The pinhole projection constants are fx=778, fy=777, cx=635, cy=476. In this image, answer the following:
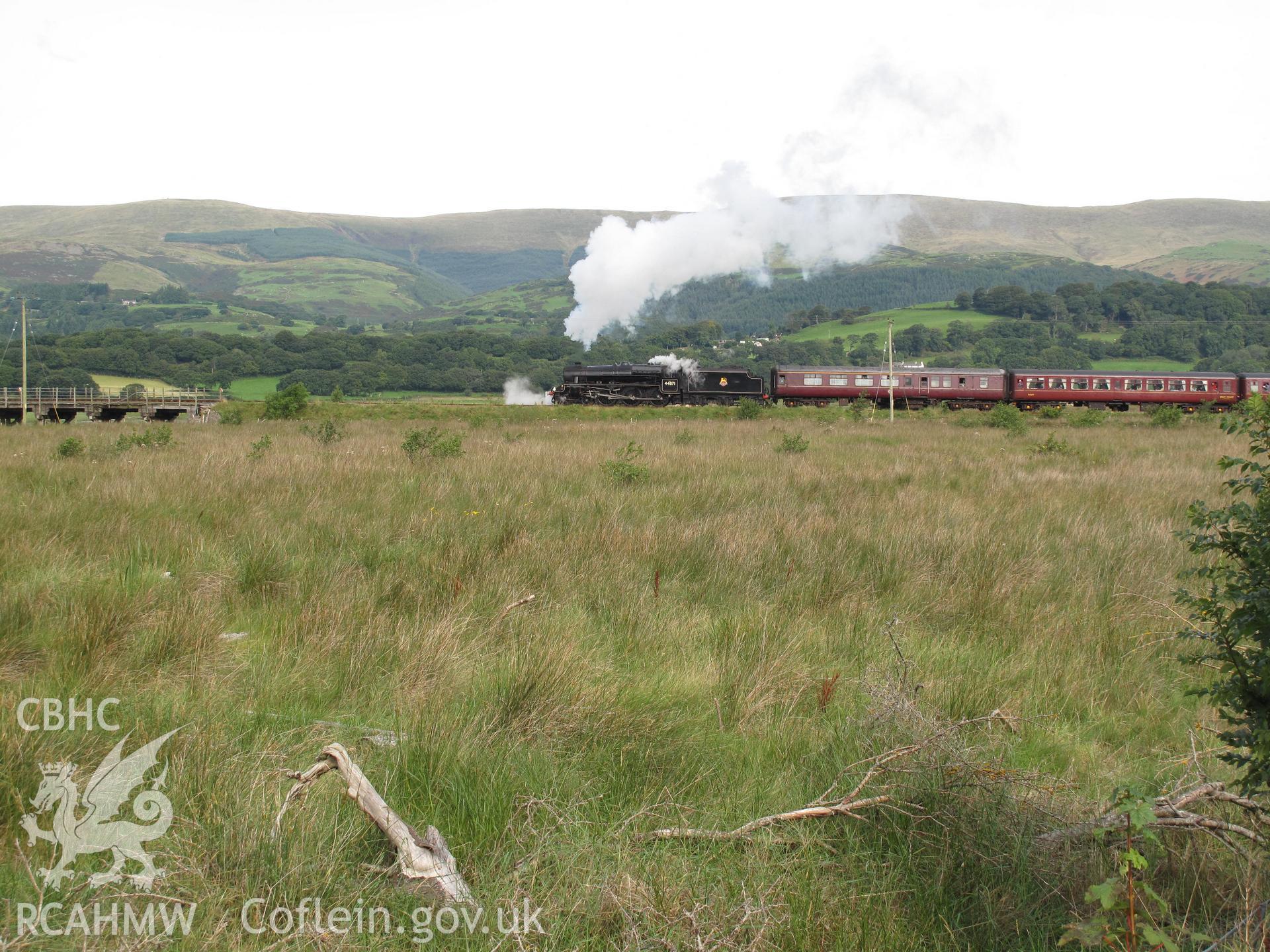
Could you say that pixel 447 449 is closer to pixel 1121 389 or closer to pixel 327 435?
pixel 327 435

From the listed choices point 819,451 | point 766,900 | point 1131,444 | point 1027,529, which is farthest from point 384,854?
point 1131,444

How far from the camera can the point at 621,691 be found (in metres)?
3.60

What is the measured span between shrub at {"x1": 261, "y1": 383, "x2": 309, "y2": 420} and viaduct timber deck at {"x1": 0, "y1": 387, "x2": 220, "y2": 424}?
3.74 metres

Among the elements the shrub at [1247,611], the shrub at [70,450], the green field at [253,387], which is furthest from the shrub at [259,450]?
the green field at [253,387]

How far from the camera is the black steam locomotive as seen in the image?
147ft

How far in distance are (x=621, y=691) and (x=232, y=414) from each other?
3424 cm

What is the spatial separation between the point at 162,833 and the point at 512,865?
40.0 inches

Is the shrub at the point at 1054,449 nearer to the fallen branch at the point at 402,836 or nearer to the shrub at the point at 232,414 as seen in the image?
the fallen branch at the point at 402,836

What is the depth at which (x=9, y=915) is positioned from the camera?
6.19 ft

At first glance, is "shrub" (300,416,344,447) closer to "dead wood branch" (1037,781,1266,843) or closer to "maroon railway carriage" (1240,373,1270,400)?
"dead wood branch" (1037,781,1266,843)

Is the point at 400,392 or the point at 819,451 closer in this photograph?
the point at 819,451

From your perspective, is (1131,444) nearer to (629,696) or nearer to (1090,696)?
(1090,696)

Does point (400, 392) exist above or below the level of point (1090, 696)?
above

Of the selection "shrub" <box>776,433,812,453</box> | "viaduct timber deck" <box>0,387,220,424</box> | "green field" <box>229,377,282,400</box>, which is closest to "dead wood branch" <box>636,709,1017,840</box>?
"shrub" <box>776,433,812,453</box>
